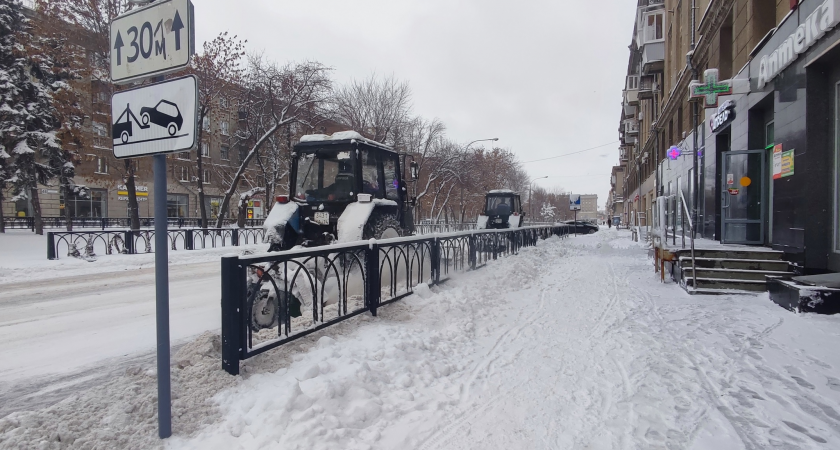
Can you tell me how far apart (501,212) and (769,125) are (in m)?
14.2

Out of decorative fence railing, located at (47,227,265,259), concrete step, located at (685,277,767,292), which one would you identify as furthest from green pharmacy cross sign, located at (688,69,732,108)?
decorative fence railing, located at (47,227,265,259)

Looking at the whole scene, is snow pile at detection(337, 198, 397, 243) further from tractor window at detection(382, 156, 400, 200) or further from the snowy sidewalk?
the snowy sidewalk

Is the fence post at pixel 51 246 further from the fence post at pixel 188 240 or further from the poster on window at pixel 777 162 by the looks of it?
the poster on window at pixel 777 162

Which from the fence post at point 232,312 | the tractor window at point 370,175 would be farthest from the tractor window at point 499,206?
the fence post at point 232,312

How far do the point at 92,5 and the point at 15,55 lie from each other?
9.96m

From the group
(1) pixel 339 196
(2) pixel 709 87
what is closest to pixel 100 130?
(1) pixel 339 196

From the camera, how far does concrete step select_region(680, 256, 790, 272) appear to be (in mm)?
8375

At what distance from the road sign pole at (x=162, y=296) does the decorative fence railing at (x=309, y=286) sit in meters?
0.80

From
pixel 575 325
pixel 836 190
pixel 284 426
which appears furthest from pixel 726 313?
pixel 284 426

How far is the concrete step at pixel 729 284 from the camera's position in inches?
323

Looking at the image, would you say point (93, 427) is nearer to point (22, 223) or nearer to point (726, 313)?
point (726, 313)

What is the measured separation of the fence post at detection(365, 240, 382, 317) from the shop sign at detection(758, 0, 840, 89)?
26.0 feet

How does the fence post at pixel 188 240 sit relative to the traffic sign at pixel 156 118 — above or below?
below

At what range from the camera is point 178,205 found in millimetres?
45531
